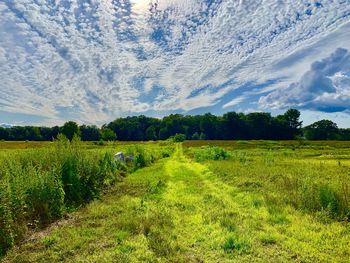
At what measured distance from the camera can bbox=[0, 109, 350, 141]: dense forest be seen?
142875 mm

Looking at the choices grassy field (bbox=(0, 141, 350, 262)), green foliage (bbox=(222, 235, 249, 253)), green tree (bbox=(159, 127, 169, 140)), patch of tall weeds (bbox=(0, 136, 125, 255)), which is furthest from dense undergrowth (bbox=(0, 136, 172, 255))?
green tree (bbox=(159, 127, 169, 140))

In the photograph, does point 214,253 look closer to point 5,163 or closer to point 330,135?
point 5,163

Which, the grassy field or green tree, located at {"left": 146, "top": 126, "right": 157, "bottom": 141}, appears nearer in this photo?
the grassy field

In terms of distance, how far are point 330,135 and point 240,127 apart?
1597 inches

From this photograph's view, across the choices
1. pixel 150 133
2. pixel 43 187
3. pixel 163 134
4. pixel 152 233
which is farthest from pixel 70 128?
pixel 152 233

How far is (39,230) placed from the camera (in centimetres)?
1110

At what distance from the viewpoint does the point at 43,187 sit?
475 inches

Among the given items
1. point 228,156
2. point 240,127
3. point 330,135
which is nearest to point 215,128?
point 240,127

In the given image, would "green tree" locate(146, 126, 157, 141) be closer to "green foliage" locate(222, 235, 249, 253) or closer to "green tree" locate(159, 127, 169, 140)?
"green tree" locate(159, 127, 169, 140)

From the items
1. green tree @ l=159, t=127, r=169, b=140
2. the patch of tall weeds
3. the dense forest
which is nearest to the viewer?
the patch of tall weeds

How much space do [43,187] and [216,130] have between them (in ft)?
510

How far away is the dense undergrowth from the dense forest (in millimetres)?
116116

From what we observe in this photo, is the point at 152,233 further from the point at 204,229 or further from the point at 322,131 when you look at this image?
the point at 322,131

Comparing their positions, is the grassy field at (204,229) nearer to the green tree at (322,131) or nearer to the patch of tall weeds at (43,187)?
the patch of tall weeds at (43,187)
